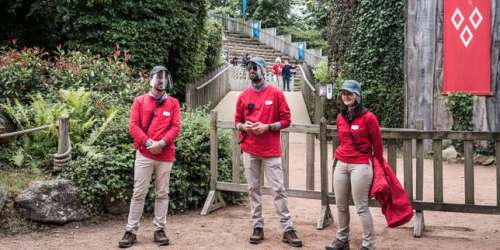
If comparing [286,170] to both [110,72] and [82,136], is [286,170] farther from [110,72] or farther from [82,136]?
[110,72]

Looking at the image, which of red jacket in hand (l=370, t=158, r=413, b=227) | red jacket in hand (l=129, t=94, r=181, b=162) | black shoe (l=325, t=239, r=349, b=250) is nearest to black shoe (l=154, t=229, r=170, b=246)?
red jacket in hand (l=129, t=94, r=181, b=162)

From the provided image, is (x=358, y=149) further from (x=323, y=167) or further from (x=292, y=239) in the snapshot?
(x=323, y=167)

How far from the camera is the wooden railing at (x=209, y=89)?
1792 cm

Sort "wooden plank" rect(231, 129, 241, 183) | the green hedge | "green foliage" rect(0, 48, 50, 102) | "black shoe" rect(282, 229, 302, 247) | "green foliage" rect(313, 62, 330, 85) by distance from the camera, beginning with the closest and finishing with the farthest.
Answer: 1. "black shoe" rect(282, 229, 302, 247)
2. "wooden plank" rect(231, 129, 241, 183)
3. "green foliage" rect(0, 48, 50, 102)
4. the green hedge
5. "green foliage" rect(313, 62, 330, 85)

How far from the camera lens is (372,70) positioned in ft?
56.9

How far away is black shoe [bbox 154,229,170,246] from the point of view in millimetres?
6707

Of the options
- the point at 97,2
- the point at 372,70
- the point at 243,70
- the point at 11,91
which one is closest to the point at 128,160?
the point at 11,91

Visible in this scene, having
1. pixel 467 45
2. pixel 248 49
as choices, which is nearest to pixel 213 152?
pixel 467 45

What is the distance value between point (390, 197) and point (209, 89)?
53.0 ft

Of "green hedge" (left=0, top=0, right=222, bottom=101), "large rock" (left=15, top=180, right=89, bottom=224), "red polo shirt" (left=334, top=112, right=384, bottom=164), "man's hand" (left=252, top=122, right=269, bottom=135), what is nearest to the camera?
"red polo shirt" (left=334, top=112, right=384, bottom=164)

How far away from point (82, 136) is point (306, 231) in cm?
380

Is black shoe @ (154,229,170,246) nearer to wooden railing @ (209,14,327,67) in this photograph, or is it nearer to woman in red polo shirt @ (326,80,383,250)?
woman in red polo shirt @ (326,80,383,250)

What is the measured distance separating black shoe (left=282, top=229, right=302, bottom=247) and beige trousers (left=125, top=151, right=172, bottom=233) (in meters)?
1.40

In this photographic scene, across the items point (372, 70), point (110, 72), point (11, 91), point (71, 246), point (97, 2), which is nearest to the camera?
point (71, 246)
